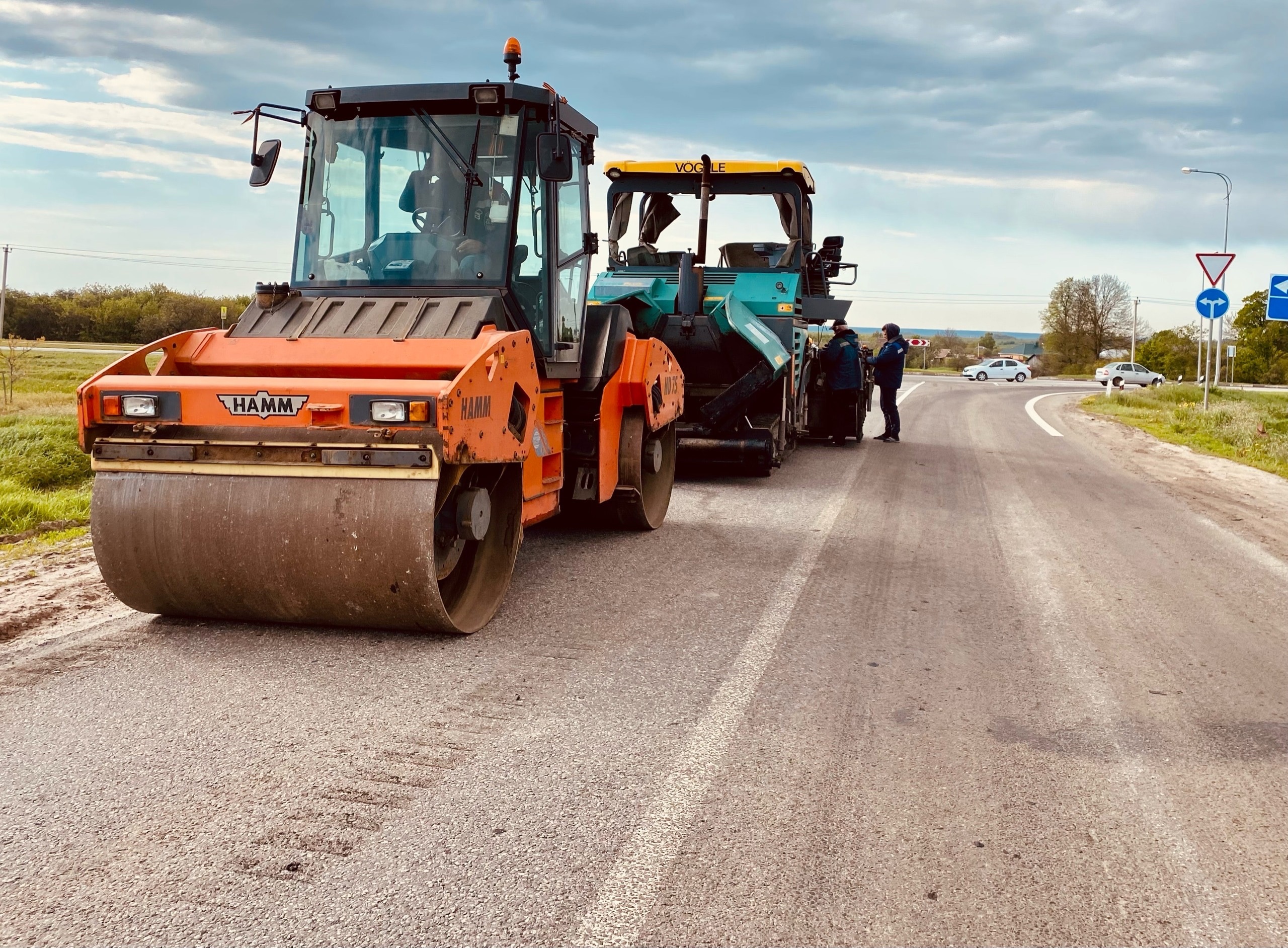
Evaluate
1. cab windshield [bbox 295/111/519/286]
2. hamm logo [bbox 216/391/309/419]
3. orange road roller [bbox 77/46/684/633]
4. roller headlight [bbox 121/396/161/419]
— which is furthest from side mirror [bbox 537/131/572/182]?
roller headlight [bbox 121/396/161/419]

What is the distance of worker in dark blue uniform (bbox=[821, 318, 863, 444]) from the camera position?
15.0 m

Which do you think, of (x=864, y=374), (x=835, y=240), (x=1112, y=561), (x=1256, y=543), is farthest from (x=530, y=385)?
(x=864, y=374)

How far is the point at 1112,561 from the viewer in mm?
7812

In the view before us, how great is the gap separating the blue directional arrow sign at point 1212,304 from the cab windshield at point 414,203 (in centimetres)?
2001

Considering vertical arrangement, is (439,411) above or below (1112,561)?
above

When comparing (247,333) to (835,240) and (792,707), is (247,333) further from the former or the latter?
(835,240)

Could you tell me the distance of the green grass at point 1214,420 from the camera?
1616 cm

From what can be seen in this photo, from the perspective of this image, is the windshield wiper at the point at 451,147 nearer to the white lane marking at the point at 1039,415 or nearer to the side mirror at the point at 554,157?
the side mirror at the point at 554,157

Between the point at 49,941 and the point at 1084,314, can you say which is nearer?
the point at 49,941

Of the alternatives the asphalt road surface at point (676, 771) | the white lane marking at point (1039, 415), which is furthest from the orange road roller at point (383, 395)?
the white lane marking at point (1039, 415)

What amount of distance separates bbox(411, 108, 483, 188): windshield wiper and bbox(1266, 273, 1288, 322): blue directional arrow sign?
19575mm

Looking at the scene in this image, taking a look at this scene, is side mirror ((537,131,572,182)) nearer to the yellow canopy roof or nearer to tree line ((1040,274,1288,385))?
the yellow canopy roof

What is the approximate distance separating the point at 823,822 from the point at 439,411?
240 centimetres

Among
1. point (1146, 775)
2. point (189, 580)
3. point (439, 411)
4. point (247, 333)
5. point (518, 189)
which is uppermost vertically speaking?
point (518, 189)
